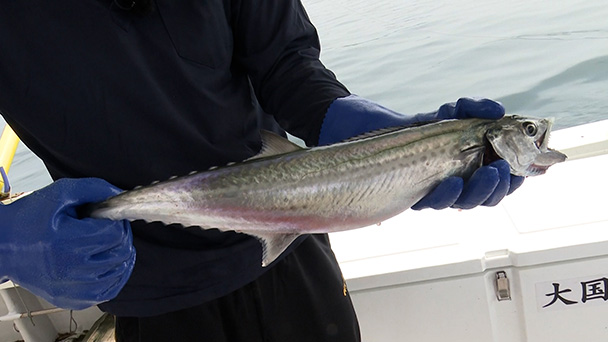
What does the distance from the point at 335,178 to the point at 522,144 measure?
51cm

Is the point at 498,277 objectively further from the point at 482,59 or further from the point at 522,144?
the point at 482,59

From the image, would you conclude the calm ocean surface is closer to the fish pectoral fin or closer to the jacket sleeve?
the jacket sleeve

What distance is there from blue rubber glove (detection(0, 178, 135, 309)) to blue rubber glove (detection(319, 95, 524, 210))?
0.62 metres

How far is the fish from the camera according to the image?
1.23m

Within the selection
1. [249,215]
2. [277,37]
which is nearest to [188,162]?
[249,215]

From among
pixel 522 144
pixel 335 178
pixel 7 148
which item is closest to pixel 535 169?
pixel 522 144

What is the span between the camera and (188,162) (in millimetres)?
1404

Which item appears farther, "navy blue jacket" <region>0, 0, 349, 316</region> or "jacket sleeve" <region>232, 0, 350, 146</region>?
"jacket sleeve" <region>232, 0, 350, 146</region>

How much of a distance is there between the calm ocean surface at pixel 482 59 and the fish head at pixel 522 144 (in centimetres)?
376

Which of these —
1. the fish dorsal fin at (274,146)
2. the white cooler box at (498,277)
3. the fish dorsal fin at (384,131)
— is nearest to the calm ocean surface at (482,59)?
the white cooler box at (498,277)

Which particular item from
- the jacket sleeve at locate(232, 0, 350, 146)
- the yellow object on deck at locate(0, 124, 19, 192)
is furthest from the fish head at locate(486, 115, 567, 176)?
the yellow object on deck at locate(0, 124, 19, 192)

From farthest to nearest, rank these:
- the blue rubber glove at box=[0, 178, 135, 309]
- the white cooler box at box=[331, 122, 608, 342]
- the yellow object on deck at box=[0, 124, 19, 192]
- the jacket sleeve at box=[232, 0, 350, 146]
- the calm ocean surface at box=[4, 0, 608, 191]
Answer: the calm ocean surface at box=[4, 0, 608, 191] < the yellow object on deck at box=[0, 124, 19, 192] < the white cooler box at box=[331, 122, 608, 342] < the jacket sleeve at box=[232, 0, 350, 146] < the blue rubber glove at box=[0, 178, 135, 309]

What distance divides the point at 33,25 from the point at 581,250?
195 centimetres

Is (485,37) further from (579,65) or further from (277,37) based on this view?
(277,37)
